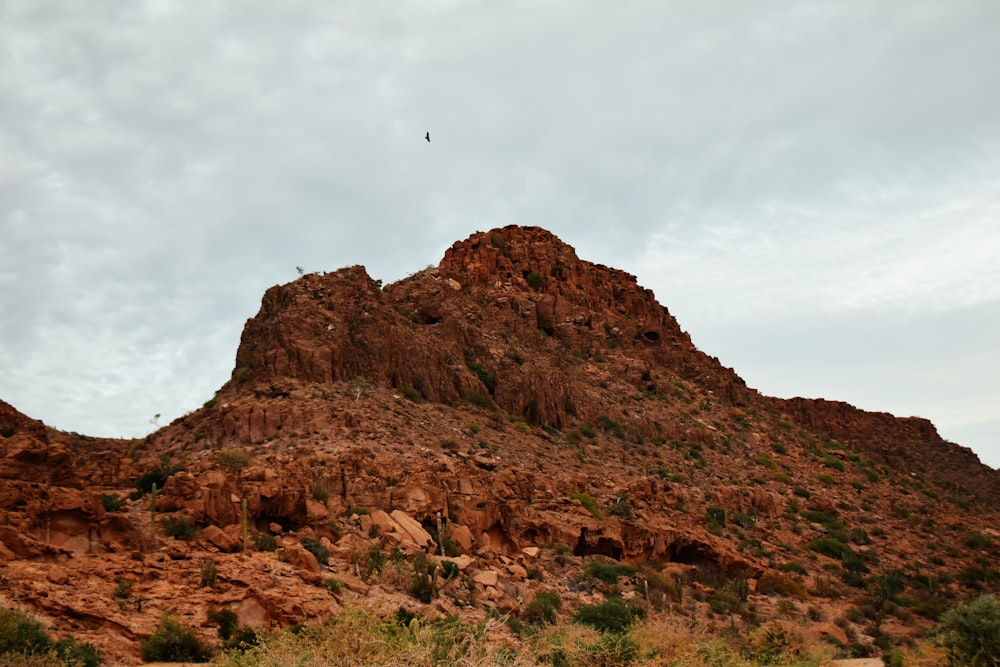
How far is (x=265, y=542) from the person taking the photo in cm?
1838

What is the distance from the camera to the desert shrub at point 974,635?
53.1 feet

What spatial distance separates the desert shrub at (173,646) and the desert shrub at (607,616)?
871cm

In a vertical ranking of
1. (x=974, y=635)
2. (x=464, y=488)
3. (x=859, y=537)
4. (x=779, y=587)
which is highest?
(x=464, y=488)

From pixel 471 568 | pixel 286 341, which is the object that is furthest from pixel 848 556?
pixel 286 341

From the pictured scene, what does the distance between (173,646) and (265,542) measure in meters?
5.73

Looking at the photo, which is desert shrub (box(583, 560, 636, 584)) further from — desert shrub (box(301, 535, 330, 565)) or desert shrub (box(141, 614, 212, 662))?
desert shrub (box(141, 614, 212, 662))

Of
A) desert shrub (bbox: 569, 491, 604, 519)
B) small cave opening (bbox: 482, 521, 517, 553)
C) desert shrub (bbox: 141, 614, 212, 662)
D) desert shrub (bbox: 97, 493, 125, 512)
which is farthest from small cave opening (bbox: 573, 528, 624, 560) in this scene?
desert shrub (bbox: 141, 614, 212, 662)

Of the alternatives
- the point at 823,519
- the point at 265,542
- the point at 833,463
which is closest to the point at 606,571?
the point at 265,542

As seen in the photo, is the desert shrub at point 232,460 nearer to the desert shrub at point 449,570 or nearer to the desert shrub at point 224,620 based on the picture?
the desert shrub at point 449,570

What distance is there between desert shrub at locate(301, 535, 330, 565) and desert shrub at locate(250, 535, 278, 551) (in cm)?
67

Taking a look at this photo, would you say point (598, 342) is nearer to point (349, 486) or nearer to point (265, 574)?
point (349, 486)

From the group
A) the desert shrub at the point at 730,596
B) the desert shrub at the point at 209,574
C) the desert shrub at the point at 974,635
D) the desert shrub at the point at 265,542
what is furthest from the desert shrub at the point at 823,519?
the desert shrub at the point at 209,574

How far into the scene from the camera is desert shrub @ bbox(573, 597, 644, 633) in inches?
733

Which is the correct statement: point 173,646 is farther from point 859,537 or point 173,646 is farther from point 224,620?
point 859,537
